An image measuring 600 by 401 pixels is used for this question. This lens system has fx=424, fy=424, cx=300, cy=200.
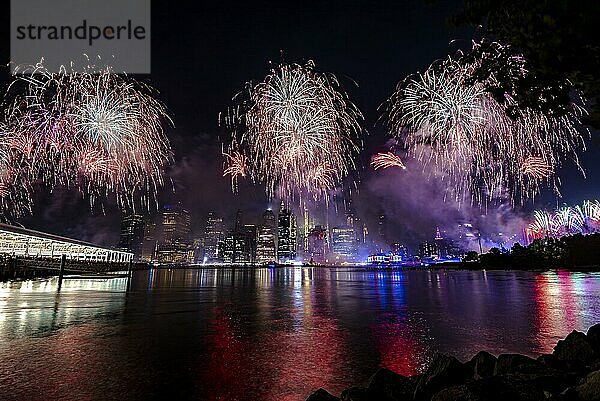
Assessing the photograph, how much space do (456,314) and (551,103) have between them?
15.9 metres

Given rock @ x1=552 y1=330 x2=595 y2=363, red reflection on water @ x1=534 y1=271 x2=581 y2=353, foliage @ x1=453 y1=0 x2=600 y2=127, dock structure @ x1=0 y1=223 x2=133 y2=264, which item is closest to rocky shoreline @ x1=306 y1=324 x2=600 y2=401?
rock @ x1=552 y1=330 x2=595 y2=363

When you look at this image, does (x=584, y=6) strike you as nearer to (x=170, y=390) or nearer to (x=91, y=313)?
(x=170, y=390)

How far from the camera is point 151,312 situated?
2186 cm

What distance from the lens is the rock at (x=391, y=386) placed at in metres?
6.87

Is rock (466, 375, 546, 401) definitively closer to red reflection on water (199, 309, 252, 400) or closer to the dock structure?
red reflection on water (199, 309, 252, 400)

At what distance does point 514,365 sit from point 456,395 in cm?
283

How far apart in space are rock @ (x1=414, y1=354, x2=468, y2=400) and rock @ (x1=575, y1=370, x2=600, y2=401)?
1945mm

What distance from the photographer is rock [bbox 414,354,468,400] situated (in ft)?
22.8

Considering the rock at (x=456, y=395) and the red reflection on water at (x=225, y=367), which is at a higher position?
the rock at (x=456, y=395)

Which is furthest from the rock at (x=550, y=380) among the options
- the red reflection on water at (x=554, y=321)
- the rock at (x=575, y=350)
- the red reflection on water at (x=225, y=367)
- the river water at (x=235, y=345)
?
the red reflection on water at (x=554, y=321)

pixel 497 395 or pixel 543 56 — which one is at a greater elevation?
pixel 543 56

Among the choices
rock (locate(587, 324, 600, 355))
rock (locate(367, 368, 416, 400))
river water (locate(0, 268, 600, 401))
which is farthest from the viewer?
rock (locate(587, 324, 600, 355))

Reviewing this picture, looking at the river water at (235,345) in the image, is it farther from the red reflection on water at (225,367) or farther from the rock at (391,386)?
the rock at (391,386)

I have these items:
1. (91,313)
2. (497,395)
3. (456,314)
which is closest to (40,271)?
(91,313)
